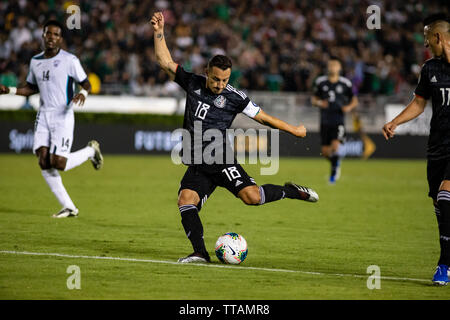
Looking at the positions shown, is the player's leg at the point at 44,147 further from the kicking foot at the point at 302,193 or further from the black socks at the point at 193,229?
the kicking foot at the point at 302,193

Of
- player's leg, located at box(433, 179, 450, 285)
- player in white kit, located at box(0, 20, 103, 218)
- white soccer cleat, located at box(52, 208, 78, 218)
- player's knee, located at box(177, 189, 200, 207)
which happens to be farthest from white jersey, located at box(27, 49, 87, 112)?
player's leg, located at box(433, 179, 450, 285)

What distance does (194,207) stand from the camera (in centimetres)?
807

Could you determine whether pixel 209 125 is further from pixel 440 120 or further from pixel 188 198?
pixel 440 120

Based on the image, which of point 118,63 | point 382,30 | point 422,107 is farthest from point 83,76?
point 382,30

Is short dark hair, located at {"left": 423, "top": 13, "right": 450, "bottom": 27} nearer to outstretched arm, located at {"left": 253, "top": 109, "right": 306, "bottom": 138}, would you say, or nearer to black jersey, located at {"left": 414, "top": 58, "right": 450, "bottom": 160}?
black jersey, located at {"left": 414, "top": 58, "right": 450, "bottom": 160}

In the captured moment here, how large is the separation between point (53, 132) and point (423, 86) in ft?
19.5

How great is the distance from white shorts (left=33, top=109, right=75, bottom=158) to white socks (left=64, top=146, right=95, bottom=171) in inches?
9.8

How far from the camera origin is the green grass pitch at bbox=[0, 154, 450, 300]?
263 inches

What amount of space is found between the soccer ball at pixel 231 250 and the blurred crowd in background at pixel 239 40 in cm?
1673

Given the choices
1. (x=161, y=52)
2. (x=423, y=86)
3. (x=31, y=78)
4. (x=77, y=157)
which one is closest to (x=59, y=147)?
(x=77, y=157)

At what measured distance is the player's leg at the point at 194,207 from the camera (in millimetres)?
7957

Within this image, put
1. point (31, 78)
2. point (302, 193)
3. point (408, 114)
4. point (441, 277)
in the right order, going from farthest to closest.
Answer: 1. point (31, 78)
2. point (302, 193)
3. point (408, 114)
4. point (441, 277)
